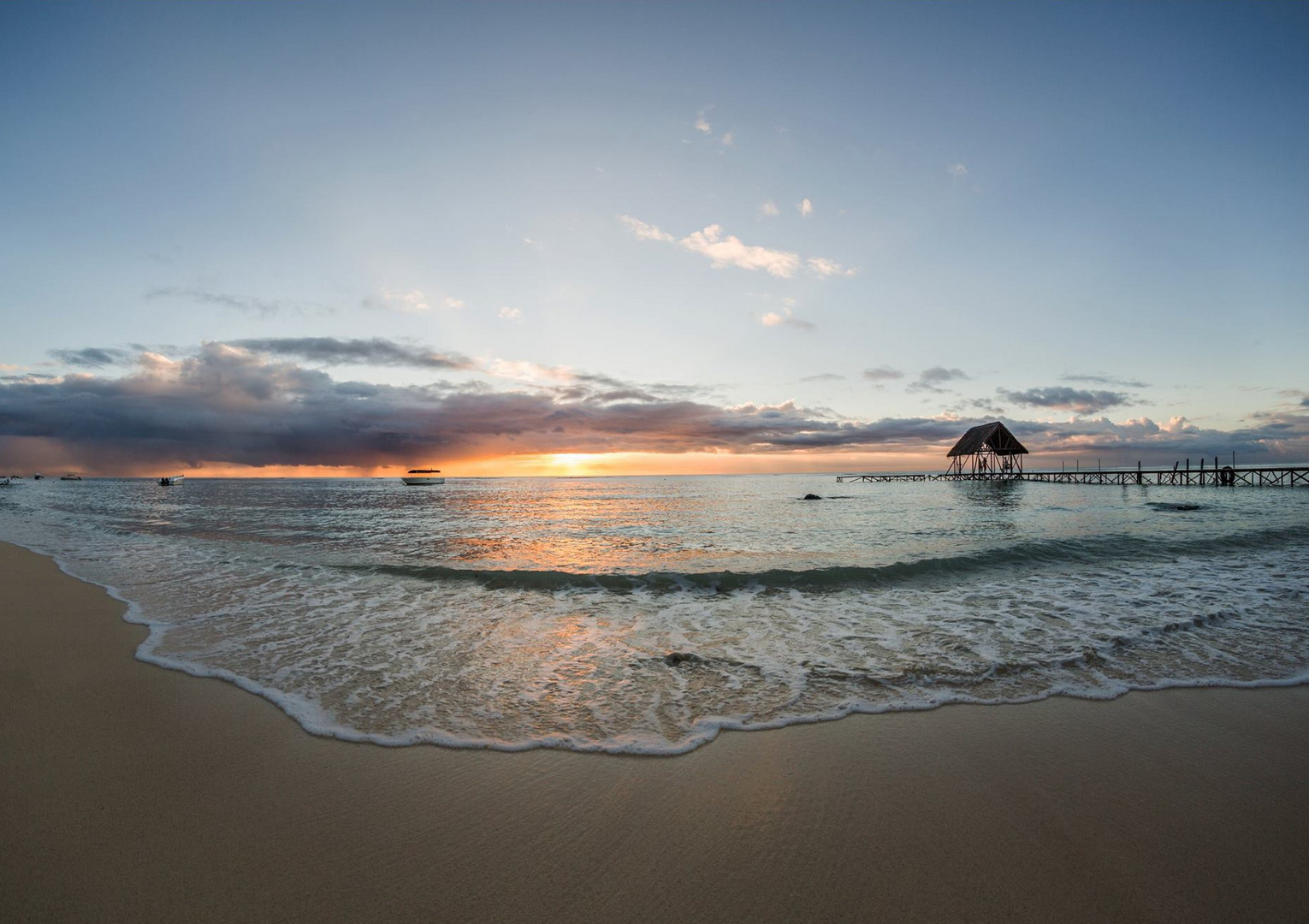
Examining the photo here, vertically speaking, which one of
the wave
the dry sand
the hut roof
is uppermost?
the hut roof

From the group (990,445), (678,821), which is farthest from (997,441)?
(678,821)

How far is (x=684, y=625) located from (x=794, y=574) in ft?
17.6

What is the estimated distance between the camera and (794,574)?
1385 cm

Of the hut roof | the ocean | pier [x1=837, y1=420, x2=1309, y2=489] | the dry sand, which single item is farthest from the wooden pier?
the dry sand

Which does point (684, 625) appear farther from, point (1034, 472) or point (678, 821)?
point (1034, 472)

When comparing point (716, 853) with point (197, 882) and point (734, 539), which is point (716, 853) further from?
point (734, 539)

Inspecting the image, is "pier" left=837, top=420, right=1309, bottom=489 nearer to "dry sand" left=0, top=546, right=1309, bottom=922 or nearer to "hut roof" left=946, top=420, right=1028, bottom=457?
"hut roof" left=946, top=420, right=1028, bottom=457

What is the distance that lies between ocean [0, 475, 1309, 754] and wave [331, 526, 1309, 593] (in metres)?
0.10

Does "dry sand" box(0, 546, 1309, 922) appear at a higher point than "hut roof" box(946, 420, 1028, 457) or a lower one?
lower

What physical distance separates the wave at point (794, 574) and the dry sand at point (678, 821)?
7.54m

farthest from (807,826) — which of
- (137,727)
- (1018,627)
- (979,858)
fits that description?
(1018,627)

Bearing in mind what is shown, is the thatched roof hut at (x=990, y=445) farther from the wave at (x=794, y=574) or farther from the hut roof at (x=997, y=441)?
the wave at (x=794, y=574)

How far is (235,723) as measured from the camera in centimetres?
530

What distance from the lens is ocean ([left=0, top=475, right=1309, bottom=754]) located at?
231 inches
